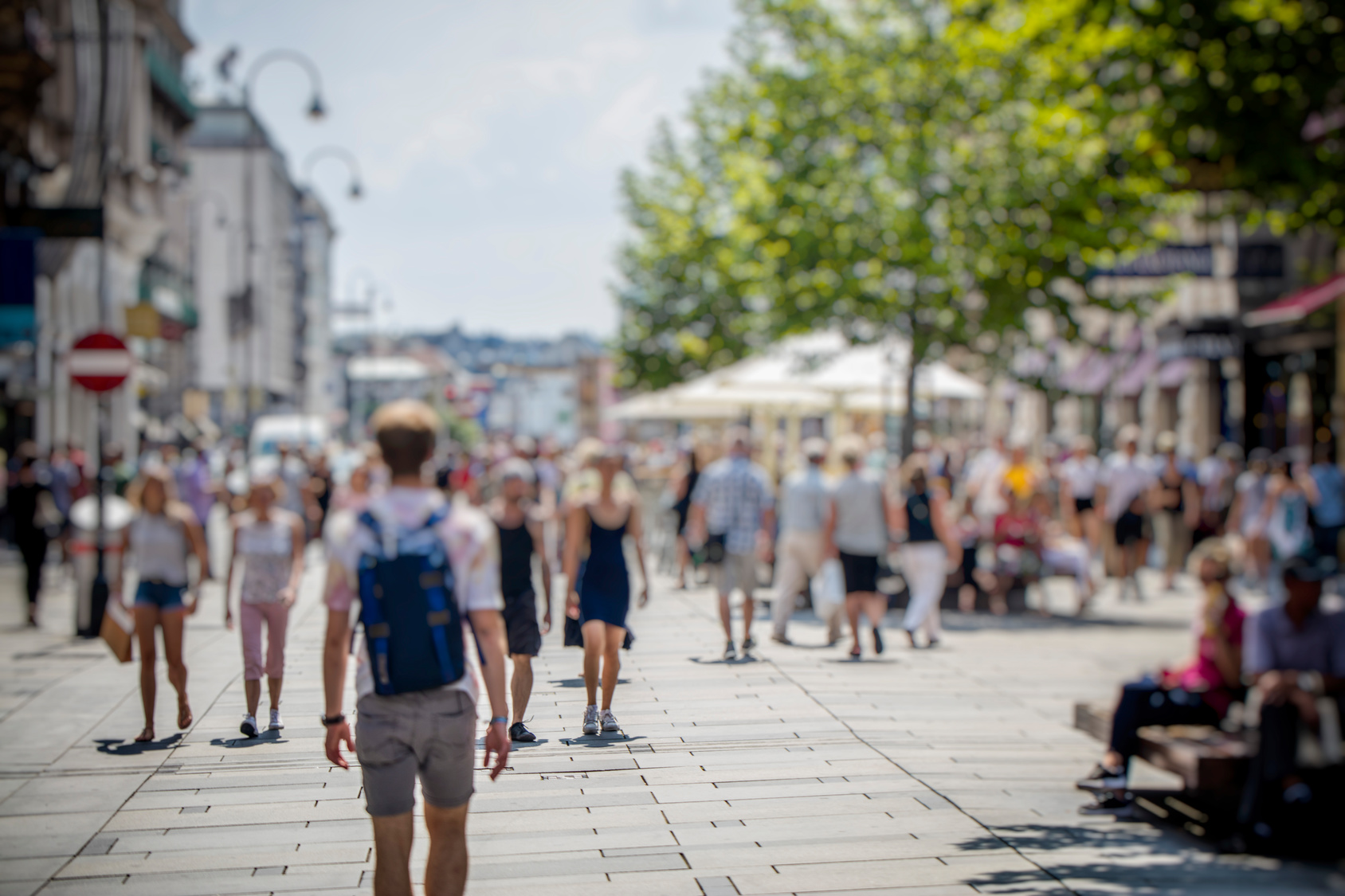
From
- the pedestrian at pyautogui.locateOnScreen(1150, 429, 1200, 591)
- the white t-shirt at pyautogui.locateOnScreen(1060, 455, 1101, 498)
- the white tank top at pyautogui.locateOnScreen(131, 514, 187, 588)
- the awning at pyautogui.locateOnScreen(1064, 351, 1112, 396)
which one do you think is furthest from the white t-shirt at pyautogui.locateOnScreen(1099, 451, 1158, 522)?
the awning at pyautogui.locateOnScreen(1064, 351, 1112, 396)

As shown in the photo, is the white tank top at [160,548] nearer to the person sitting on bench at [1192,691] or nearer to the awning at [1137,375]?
the person sitting on bench at [1192,691]

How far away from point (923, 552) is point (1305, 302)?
35.9ft

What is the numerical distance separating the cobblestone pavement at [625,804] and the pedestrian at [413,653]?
71 cm

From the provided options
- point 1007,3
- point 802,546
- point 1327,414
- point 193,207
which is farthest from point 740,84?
point 193,207

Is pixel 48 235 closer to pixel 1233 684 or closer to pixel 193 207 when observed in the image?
pixel 1233 684

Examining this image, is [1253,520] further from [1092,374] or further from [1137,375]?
[1092,374]

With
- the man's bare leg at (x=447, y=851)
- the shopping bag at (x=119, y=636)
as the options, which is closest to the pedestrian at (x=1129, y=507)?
the shopping bag at (x=119, y=636)

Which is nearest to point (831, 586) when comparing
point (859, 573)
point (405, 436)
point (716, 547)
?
point (859, 573)

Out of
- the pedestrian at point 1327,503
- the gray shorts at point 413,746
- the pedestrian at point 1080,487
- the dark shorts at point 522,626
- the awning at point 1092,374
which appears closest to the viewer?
the gray shorts at point 413,746

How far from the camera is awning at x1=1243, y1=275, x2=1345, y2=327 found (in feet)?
67.1

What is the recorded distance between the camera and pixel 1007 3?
44.7 ft

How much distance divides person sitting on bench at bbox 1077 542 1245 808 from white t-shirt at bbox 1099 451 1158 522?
1150 cm

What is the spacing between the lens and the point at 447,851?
461 centimetres

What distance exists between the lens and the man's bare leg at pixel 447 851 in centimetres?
459
